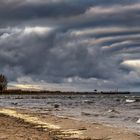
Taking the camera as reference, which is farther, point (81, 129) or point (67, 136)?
point (81, 129)

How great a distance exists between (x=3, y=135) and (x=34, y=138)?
1735mm

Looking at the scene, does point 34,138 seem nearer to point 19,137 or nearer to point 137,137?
point 19,137

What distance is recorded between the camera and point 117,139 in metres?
19.4

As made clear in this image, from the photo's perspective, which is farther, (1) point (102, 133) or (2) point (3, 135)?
(1) point (102, 133)

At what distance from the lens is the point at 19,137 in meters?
18.9

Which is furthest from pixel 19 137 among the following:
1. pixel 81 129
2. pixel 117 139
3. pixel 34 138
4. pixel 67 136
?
pixel 81 129

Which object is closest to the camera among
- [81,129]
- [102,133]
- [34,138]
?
Result: [34,138]

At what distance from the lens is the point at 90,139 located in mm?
19109

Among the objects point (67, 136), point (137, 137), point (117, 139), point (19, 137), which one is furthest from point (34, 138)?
point (137, 137)

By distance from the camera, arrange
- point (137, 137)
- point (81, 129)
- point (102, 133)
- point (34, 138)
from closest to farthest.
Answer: point (34, 138) < point (137, 137) < point (102, 133) < point (81, 129)

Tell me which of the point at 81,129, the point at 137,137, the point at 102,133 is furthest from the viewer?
the point at 81,129

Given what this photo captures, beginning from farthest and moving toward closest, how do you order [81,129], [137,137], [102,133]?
[81,129] → [102,133] → [137,137]

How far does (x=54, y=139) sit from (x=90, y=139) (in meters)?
1.69

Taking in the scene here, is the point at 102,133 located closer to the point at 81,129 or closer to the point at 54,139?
the point at 81,129
